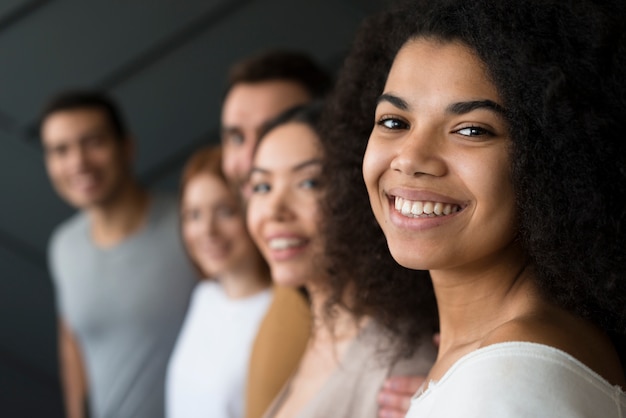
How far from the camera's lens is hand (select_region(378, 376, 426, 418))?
4.79ft

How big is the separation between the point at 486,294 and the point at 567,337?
16 cm

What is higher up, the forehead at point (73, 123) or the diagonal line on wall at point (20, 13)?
the diagonal line on wall at point (20, 13)

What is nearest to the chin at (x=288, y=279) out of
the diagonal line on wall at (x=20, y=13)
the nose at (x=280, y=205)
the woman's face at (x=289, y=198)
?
the woman's face at (x=289, y=198)

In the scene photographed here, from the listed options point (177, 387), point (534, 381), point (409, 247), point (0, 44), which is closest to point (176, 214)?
point (177, 387)

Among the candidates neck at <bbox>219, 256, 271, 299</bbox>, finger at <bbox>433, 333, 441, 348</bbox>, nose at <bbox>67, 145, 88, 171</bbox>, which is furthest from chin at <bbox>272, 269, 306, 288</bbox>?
nose at <bbox>67, 145, 88, 171</bbox>

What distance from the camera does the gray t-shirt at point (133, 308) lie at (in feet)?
9.43

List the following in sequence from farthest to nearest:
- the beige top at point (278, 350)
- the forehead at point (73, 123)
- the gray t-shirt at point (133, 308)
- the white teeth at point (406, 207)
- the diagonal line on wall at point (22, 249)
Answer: the diagonal line on wall at point (22, 249) < the forehead at point (73, 123) < the gray t-shirt at point (133, 308) < the beige top at point (278, 350) < the white teeth at point (406, 207)

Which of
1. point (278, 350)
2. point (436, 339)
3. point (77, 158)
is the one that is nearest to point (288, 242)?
point (278, 350)

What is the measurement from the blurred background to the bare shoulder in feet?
8.03

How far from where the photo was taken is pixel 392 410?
1480 millimetres

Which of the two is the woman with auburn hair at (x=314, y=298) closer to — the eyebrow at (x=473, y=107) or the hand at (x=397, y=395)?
the hand at (x=397, y=395)

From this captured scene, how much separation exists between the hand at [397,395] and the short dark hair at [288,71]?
0.98 meters

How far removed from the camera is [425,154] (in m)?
1.16

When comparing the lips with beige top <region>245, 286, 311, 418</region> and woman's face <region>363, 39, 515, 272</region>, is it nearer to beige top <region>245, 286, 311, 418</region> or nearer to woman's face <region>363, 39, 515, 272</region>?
beige top <region>245, 286, 311, 418</region>
